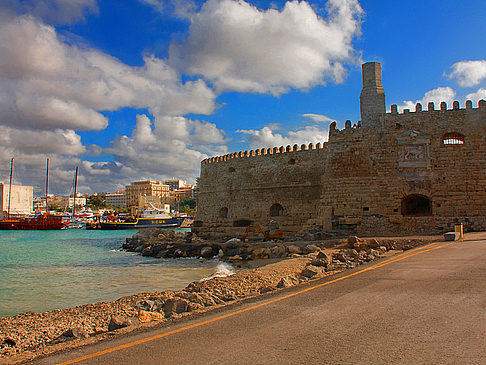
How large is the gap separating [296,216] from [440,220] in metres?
8.69

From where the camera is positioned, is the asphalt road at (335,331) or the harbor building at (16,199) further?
the harbor building at (16,199)

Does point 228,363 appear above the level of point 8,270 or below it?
above

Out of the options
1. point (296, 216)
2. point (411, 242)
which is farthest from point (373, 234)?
point (296, 216)

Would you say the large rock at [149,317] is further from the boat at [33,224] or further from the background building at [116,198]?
the background building at [116,198]

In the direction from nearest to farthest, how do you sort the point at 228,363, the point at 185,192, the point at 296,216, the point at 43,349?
the point at 228,363 < the point at 43,349 < the point at 296,216 < the point at 185,192

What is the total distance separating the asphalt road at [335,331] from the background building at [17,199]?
99.5 meters

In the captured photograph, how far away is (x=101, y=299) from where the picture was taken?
9.98m

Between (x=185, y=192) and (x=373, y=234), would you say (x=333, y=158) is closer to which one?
(x=373, y=234)

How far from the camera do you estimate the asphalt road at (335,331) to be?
3.49m

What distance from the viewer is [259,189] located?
24.9 metres

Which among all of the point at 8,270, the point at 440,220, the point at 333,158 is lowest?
the point at 8,270

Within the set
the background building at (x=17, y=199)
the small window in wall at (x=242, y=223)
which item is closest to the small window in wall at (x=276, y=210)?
the small window in wall at (x=242, y=223)

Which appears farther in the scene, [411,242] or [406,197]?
[406,197]

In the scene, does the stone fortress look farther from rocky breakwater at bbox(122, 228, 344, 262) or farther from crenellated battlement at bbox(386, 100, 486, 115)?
rocky breakwater at bbox(122, 228, 344, 262)
